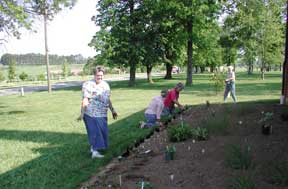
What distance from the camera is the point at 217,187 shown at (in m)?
3.47

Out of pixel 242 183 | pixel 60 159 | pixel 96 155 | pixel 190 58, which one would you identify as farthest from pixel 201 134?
pixel 190 58

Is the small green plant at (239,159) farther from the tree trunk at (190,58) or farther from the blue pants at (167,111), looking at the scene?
the tree trunk at (190,58)

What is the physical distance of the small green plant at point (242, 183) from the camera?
10.3ft

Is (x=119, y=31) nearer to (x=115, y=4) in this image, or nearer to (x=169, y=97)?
(x=115, y=4)

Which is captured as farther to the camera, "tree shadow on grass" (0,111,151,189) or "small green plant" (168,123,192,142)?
"small green plant" (168,123,192,142)

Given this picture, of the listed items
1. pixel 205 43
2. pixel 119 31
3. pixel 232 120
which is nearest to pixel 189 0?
pixel 205 43

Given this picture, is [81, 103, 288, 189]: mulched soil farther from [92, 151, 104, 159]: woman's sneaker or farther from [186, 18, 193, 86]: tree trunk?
[186, 18, 193, 86]: tree trunk

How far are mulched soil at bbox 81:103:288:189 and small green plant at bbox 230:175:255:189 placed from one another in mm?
121

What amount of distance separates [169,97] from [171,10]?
18.5m

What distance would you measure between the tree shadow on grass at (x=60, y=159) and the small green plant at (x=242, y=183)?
2247mm

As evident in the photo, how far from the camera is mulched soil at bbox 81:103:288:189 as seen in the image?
3.69m

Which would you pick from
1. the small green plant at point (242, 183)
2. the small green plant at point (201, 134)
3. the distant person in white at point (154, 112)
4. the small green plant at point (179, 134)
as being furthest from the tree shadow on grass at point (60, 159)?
the small green plant at point (242, 183)

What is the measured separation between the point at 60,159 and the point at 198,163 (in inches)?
111

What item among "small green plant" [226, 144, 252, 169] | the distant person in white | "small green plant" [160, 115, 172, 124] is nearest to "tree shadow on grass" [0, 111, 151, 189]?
the distant person in white
